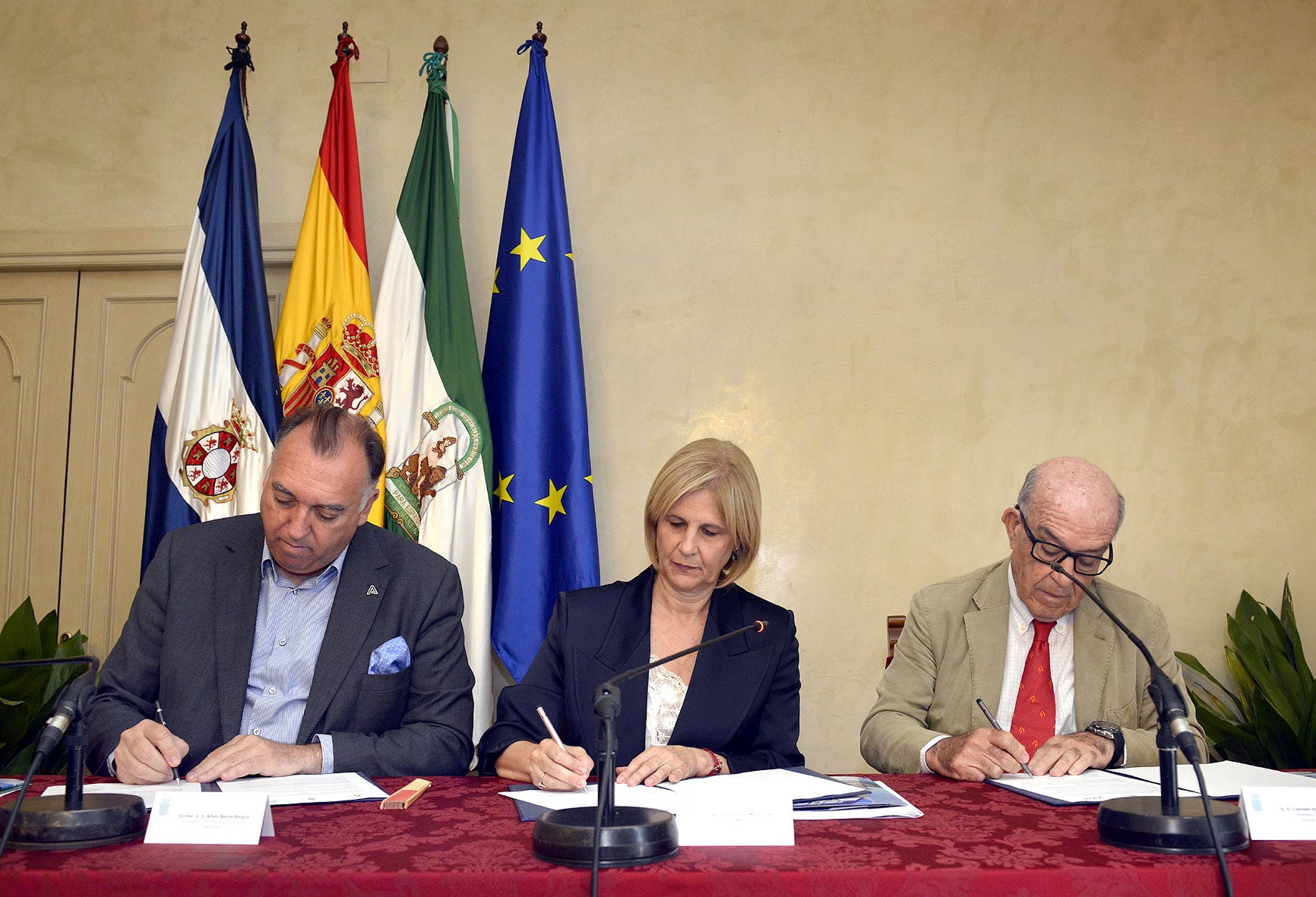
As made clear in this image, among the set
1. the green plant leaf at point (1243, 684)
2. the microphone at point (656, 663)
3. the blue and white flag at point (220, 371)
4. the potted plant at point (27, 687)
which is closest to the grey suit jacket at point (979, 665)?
the microphone at point (656, 663)

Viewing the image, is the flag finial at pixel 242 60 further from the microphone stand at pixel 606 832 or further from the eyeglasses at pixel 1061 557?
the microphone stand at pixel 606 832

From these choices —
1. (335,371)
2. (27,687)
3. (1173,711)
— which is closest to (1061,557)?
(1173,711)

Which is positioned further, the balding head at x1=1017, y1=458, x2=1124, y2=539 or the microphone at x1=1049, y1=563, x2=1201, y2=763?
the balding head at x1=1017, y1=458, x2=1124, y2=539

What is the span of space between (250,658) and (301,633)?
0.12 m

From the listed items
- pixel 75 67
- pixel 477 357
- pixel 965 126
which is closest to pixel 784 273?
pixel 965 126

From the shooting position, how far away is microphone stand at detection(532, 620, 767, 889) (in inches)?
51.9

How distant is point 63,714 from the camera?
1433 millimetres

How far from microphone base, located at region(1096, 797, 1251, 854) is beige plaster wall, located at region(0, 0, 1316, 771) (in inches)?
86.9

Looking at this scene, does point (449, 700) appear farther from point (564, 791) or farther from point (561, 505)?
point (561, 505)

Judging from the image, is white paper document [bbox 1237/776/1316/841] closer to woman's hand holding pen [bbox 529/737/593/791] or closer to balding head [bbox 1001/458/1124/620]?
balding head [bbox 1001/458/1124/620]

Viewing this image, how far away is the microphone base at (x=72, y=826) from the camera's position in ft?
4.49

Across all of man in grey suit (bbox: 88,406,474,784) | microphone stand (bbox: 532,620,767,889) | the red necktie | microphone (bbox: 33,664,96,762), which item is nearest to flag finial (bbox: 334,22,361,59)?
man in grey suit (bbox: 88,406,474,784)

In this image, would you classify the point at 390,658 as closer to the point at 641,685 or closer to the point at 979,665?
the point at 641,685

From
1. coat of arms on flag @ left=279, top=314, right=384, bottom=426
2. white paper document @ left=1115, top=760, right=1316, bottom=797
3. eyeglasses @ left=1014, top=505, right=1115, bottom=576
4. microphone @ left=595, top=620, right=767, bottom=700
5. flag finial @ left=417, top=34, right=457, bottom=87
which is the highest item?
flag finial @ left=417, top=34, right=457, bottom=87
